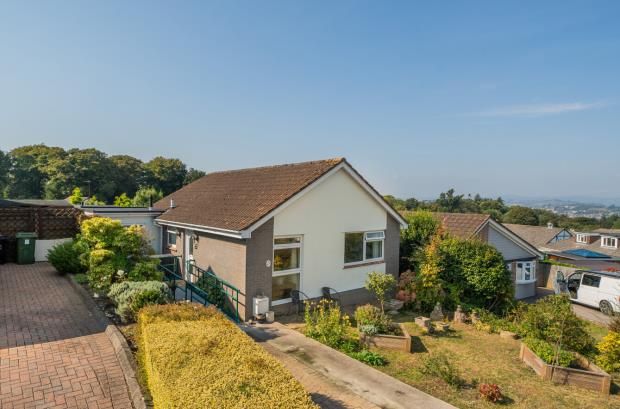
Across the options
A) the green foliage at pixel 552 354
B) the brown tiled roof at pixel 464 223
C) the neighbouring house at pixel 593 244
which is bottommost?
the neighbouring house at pixel 593 244

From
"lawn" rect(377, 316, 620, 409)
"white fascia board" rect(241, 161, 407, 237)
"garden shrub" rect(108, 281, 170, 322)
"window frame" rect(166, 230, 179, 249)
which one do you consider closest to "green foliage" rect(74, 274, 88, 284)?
"window frame" rect(166, 230, 179, 249)

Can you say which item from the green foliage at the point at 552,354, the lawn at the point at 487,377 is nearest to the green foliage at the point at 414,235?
the lawn at the point at 487,377

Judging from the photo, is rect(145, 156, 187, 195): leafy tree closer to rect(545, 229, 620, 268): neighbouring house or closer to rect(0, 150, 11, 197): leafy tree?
rect(0, 150, 11, 197): leafy tree

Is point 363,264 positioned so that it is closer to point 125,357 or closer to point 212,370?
point 125,357

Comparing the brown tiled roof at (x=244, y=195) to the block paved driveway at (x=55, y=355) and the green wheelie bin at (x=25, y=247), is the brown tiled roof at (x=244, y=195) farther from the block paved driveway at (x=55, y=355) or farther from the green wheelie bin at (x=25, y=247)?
the green wheelie bin at (x=25, y=247)

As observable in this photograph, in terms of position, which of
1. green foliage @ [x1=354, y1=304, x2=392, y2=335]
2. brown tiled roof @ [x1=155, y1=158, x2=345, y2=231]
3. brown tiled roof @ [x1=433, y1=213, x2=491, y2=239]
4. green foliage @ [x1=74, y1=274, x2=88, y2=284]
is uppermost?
brown tiled roof @ [x1=155, y1=158, x2=345, y2=231]

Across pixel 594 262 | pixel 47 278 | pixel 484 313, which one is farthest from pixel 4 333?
pixel 594 262
